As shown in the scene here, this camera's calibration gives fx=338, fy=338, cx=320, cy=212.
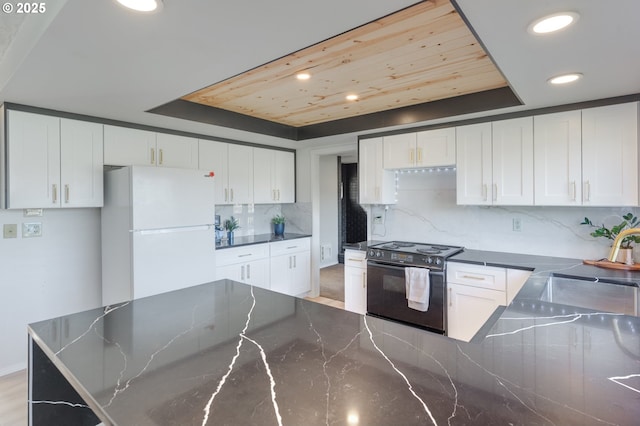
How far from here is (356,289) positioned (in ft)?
12.0

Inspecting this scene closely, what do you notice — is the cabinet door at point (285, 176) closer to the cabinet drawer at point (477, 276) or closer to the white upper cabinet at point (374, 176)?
the white upper cabinet at point (374, 176)

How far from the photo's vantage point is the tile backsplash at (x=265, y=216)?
4430 millimetres

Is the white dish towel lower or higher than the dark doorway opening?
lower

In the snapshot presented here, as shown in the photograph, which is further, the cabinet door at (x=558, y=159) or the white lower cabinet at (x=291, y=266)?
the white lower cabinet at (x=291, y=266)

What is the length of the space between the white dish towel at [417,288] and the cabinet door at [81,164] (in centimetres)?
279

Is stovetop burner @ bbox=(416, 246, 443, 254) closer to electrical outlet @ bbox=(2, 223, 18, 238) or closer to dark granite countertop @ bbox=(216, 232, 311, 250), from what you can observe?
dark granite countertop @ bbox=(216, 232, 311, 250)

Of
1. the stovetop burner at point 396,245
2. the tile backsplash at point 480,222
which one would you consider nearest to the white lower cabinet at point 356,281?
the stovetop burner at point 396,245

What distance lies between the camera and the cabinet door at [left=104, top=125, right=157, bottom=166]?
2.98m

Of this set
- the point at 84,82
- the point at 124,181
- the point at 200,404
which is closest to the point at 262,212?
the point at 124,181

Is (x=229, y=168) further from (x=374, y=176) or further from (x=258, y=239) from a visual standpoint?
(x=374, y=176)

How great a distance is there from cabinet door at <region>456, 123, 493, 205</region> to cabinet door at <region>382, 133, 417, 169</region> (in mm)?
443

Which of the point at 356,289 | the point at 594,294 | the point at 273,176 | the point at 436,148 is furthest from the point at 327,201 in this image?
the point at 594,294

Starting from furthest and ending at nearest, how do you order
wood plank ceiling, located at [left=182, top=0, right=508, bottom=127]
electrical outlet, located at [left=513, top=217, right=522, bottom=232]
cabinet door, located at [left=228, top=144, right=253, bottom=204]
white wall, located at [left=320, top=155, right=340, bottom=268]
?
white wall, located at [left=320, top=155, right=340, bottom=268] < cabinet door, located at [left=228, top=144, right=253, bottom=204] < electrical outlet, located at [left=513, top=217, right=522, bottom=232] < wood plank ceiling, located at [left=182, top=0, right=508, bottom=127]

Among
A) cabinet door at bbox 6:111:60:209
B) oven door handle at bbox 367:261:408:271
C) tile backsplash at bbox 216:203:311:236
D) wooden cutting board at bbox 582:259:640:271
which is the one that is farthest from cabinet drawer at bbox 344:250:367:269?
cabinet door at bbox 6:111:60:209
